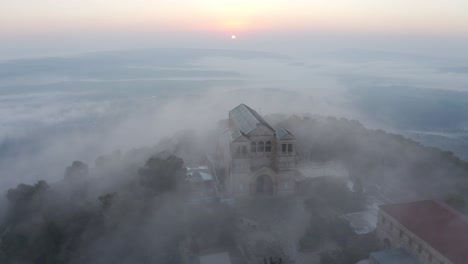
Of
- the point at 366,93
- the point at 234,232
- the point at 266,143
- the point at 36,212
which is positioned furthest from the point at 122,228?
the point at 366,93

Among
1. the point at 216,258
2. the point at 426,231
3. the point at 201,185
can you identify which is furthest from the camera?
the point at 201,185

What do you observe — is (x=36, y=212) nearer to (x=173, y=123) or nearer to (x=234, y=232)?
(x=234, y=232)

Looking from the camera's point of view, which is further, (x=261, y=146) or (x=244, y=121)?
(x=244, y=121)

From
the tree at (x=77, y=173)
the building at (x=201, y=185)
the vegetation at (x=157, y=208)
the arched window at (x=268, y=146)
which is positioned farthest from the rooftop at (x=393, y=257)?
the tree at (x=77, y=173)

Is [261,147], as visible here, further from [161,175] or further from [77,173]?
[77,173]

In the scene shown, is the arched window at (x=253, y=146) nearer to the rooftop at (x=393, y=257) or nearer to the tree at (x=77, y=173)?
the rooftop at (x=393, y=257)

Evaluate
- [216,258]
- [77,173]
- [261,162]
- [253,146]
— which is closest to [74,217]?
[77,173]
